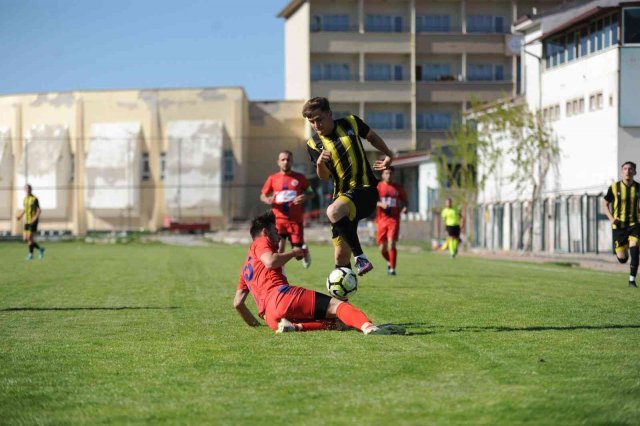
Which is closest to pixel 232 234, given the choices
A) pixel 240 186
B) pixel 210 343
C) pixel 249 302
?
pixel 240 186

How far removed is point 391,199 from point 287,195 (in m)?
3.48

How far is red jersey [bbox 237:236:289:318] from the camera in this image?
1135 cm

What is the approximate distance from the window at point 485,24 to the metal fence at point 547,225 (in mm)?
37242

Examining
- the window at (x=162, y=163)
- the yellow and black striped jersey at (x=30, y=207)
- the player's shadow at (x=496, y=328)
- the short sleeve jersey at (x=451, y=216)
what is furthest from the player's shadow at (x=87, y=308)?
the window at (x=162, y=163)

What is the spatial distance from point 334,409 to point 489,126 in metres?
58.4

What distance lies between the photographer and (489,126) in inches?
2522

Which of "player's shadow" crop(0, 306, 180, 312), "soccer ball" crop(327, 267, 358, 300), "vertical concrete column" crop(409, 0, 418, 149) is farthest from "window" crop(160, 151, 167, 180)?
"soccer ball" crop(327, 267, 358, 300)

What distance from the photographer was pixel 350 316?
10797 mm

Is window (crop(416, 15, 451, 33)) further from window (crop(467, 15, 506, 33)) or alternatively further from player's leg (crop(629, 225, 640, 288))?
player's leg (crop(629, 225, 640, 288))

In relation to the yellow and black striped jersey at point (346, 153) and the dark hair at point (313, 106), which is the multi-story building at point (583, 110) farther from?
the dark hair at point (313, 106)

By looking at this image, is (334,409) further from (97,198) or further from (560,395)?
(97,198)

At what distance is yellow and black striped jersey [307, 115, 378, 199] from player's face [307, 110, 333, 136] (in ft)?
0.26

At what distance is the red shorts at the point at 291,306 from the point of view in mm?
11117

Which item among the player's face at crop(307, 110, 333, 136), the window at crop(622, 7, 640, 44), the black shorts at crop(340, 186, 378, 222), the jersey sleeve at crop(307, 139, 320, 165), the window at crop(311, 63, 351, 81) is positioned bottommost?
the black shorts at crop(340, 186, 378, 222)
